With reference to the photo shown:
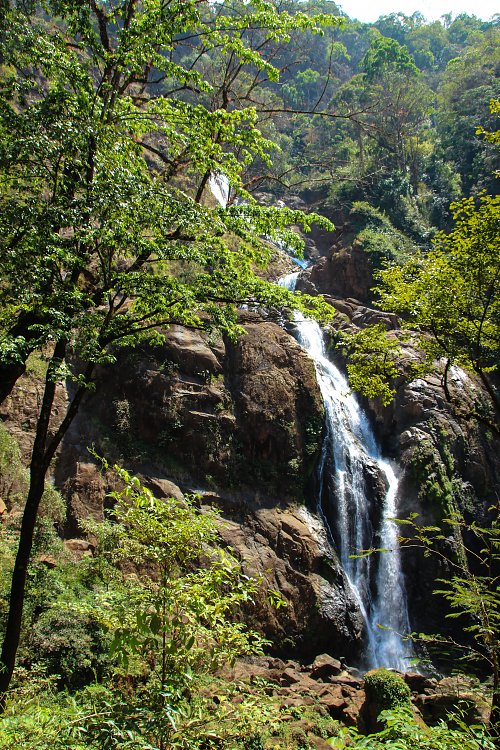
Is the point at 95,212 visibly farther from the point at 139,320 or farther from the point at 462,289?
the point at 462,289

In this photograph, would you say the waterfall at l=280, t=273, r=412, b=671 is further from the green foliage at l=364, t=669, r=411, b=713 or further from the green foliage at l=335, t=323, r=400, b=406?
the green foliage at l=335, t=323, r=400, b=406

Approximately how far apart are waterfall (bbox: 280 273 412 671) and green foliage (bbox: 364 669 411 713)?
5566 millimetres

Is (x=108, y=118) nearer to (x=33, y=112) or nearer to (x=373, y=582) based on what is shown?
(x=33, y=112)

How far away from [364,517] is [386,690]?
8.41 m

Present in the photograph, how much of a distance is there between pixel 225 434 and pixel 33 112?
13.4 m

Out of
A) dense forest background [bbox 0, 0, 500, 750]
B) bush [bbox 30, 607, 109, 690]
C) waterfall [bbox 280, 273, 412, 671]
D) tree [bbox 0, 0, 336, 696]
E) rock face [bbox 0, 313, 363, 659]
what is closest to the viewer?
dense forest background [bbox 0, 0, 500, 750]

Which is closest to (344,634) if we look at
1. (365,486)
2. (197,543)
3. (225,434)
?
(365,486)

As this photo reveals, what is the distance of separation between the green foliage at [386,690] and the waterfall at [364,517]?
5.57 m

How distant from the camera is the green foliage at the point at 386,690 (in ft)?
33.0

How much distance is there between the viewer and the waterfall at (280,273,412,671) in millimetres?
16344

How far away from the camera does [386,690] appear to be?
402 inches

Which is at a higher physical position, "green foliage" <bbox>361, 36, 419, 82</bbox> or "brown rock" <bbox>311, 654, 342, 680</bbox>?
"green foliage" <bbox>361, 36, 419, 82</bbox>

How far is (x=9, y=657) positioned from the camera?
216 inches

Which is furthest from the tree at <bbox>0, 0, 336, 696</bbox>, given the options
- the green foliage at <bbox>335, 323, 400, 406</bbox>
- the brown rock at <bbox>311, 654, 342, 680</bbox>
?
the brown rock at <bbox>311, 654, 342, 680</bbox>
